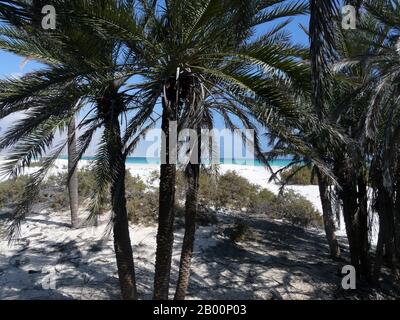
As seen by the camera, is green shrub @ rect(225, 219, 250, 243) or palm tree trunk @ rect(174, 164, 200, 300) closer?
palm tree trunk @ rect(174, 164, 200, 300)

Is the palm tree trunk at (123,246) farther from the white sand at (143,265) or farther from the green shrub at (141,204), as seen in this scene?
the green shrub at (141,204)

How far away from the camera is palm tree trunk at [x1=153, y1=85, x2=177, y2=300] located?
590 cm

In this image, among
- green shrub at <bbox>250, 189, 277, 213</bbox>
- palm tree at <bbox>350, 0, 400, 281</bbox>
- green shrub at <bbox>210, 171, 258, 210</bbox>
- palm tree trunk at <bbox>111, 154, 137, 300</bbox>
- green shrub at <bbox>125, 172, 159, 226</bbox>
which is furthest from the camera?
green shrub at <bbox>250, 189, 277, 213</bbox>

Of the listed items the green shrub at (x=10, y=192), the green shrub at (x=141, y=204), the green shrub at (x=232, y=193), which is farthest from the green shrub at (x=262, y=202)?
the green shrub at (x=10, y=192)

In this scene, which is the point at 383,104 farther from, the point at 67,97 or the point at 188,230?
the point at 67,97

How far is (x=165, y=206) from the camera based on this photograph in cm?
616

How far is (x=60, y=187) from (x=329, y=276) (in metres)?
9.97

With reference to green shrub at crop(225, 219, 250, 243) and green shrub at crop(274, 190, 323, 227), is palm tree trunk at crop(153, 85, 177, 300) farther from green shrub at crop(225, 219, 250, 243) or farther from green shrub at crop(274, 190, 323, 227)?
green shrub at crop(274, 190, 323, 227)

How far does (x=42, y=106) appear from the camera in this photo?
16.9 ft

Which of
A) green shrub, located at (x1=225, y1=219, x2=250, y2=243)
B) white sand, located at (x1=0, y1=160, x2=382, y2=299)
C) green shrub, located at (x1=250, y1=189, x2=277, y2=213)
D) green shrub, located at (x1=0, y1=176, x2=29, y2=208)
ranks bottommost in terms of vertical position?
white sand, located at (x1=0, y1=160, x2=382, y2=299)

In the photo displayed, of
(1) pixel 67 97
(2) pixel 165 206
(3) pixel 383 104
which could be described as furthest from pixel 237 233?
(1) pixel 67 97

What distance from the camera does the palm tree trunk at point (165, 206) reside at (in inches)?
232

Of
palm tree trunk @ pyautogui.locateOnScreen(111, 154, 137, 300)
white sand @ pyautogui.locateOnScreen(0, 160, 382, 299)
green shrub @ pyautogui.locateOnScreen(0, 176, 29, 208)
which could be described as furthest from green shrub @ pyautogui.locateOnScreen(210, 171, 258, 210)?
palm tree trunk @ pyautogui.locateOnScreen(111, 154, 137, 300)
